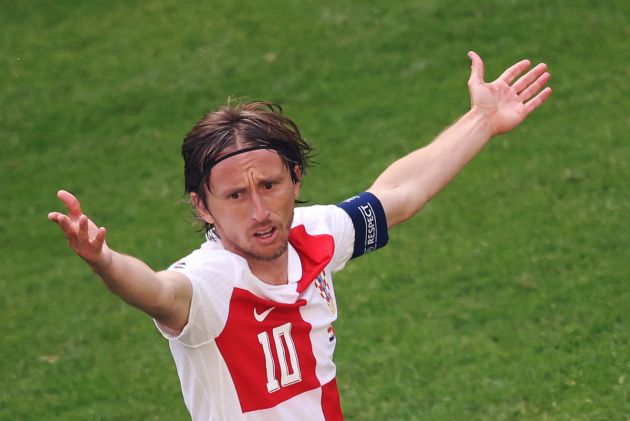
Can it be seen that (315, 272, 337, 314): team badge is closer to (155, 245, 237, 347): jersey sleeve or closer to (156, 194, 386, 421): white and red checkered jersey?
(156, 194, 386, 421): white and red checkered jersey

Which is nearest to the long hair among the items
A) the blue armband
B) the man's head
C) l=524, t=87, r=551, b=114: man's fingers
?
the man's head

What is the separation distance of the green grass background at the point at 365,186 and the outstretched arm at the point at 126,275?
259 cm

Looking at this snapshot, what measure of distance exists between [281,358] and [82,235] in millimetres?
1033

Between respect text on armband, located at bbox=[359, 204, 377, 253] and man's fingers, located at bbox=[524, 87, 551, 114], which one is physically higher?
man's fingers, located at bbox=[524, 87, 551, 114]

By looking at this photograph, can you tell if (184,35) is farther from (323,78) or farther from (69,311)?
(69,311)

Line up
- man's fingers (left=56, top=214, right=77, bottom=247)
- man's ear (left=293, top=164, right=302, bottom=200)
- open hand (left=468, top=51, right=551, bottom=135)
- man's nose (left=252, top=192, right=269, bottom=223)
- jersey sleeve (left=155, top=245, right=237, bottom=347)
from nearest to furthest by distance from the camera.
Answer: man's fingers (left=56, top=214, right=77, bottom=247) < jersey sleeve (left=155, top=245, right=237, bottom=347) < man's nose (left=252, top=192, right=269, bottom=223) < man's ear (left=293, top=164, right=302, bottom=200) < open hand (left=468, top=51, right=551, bottom=135)

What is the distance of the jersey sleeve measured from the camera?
12.6 feet

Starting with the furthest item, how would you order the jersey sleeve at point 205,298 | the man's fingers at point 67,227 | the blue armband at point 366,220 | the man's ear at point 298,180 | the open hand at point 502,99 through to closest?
1. the open hand at point 502,99
2. the blue armband at point 366,220
3. the man's ear at point 298,180
4. the jersey sleeve at point 205,298
5. the man's fingers at point 67,227

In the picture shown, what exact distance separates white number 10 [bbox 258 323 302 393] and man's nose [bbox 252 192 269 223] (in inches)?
16.9

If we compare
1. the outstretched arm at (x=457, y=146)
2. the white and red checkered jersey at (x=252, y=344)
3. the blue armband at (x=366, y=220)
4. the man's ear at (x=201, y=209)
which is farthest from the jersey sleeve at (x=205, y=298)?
the outstretched arm at (x=457, y=146)

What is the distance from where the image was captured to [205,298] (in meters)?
3.87

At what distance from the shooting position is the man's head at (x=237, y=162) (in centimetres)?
400

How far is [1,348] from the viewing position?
8.38m

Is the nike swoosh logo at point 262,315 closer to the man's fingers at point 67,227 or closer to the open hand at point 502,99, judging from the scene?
the man's fingers at point 67,227
